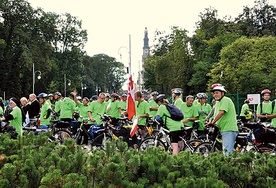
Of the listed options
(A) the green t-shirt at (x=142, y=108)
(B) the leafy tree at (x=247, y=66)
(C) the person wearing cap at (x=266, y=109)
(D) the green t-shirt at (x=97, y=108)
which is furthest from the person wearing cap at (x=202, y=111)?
(B) the leafy tree at (x=247, y=66)

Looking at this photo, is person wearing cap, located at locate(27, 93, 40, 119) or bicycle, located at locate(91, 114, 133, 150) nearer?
bicycle, located at locate(91, 114, 133, 150)

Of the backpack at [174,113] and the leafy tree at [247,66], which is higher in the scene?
the leafy tree at [247,66]

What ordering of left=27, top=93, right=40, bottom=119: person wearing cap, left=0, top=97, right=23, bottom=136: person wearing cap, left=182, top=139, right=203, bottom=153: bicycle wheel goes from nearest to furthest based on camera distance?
left=0, top=97, right=23, bottom=136: person wearing cap → left=182, top=139, right=203, bottom=153: bicycle wheel → left=27, top=93, right=40, bottom=119: person wearing cap

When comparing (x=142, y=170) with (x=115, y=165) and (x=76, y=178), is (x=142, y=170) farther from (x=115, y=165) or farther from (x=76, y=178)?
(x=76, y=178)

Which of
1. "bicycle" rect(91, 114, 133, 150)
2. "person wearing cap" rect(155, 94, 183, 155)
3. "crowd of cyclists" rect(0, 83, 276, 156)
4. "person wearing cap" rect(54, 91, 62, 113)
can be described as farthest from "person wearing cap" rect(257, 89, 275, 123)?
"person wearing cap" rect(54, 91, 62, 113)

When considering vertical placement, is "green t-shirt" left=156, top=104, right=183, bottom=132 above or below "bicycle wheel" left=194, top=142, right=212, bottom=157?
above

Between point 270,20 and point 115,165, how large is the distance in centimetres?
5474

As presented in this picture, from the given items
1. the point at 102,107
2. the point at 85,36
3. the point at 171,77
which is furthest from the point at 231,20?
the point at 102,107

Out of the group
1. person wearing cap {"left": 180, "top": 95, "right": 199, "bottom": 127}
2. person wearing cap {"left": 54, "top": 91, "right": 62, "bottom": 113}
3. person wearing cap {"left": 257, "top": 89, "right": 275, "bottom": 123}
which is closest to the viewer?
person wearing cap {"left": 257, "top": 89, "right": 275, "bottom": 123}

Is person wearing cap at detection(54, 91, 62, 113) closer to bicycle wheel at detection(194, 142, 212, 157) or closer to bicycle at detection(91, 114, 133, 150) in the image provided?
bicycle at detection(91, 114, 133, 150)

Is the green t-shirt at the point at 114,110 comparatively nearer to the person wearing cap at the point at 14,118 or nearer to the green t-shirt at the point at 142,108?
the green t-shirt at the point at 142,108

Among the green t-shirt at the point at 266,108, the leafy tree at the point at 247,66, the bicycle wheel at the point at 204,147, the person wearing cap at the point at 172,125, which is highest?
the leafy tree at the point at 247,66

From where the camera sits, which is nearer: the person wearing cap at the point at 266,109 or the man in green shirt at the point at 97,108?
the person wearing cap at the point at 266,109

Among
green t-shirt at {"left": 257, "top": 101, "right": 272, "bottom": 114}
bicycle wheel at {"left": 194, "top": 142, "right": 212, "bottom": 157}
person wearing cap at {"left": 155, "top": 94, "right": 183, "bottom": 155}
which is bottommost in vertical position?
bicycle wheel at {"left": 194, "top": 142, "right": 212, "bottom": 157}
